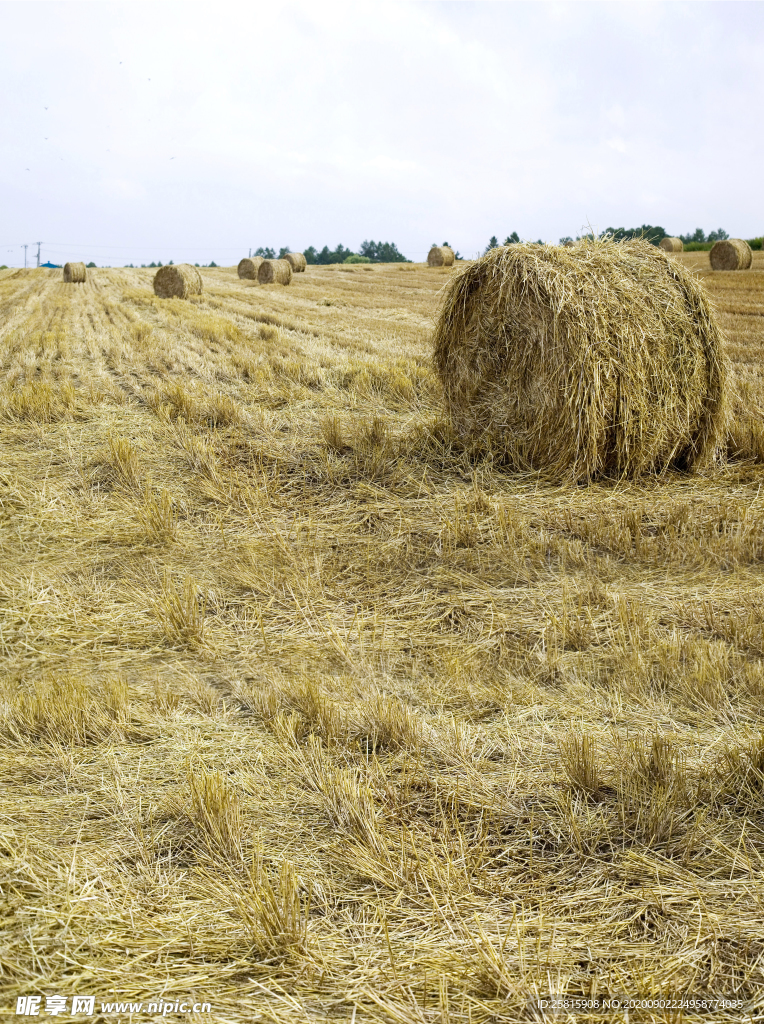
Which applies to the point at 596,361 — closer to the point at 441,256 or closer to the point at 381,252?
the point at 441,256

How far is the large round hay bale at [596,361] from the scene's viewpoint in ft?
19.8

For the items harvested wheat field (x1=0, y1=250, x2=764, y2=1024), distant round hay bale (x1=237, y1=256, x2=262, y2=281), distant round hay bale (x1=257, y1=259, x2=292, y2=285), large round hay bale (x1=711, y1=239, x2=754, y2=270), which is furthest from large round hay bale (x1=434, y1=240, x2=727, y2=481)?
distant round hay bale (x1=237, y1=256, x2=262, y2=281)

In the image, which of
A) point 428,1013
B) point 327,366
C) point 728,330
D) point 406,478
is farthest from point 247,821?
point 728,330

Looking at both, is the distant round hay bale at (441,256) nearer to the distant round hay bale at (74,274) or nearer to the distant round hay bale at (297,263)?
the distant round hay bale at (297,263)

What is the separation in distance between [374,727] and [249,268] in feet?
91.4

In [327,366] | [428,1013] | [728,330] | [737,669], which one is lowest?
[428,1013]

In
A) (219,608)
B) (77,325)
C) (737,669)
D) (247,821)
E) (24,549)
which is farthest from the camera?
(77,325)

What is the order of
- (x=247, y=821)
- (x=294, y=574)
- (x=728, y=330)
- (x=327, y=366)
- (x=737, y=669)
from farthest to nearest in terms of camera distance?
1. (x=728, y=330)
2. (x=327, y=366)
3. (x=294, y=574)
4. (x=737, y=669)
5. (x=247, y=821)

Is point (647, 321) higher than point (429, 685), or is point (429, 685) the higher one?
point (647, 321)

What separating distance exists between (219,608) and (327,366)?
6291mm

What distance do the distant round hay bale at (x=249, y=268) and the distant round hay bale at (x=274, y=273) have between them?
73.7 inches

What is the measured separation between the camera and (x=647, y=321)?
6211 mm

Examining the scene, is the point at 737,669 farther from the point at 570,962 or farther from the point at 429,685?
the point at 570,962

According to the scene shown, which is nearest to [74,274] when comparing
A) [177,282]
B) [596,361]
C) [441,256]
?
[177,282]
